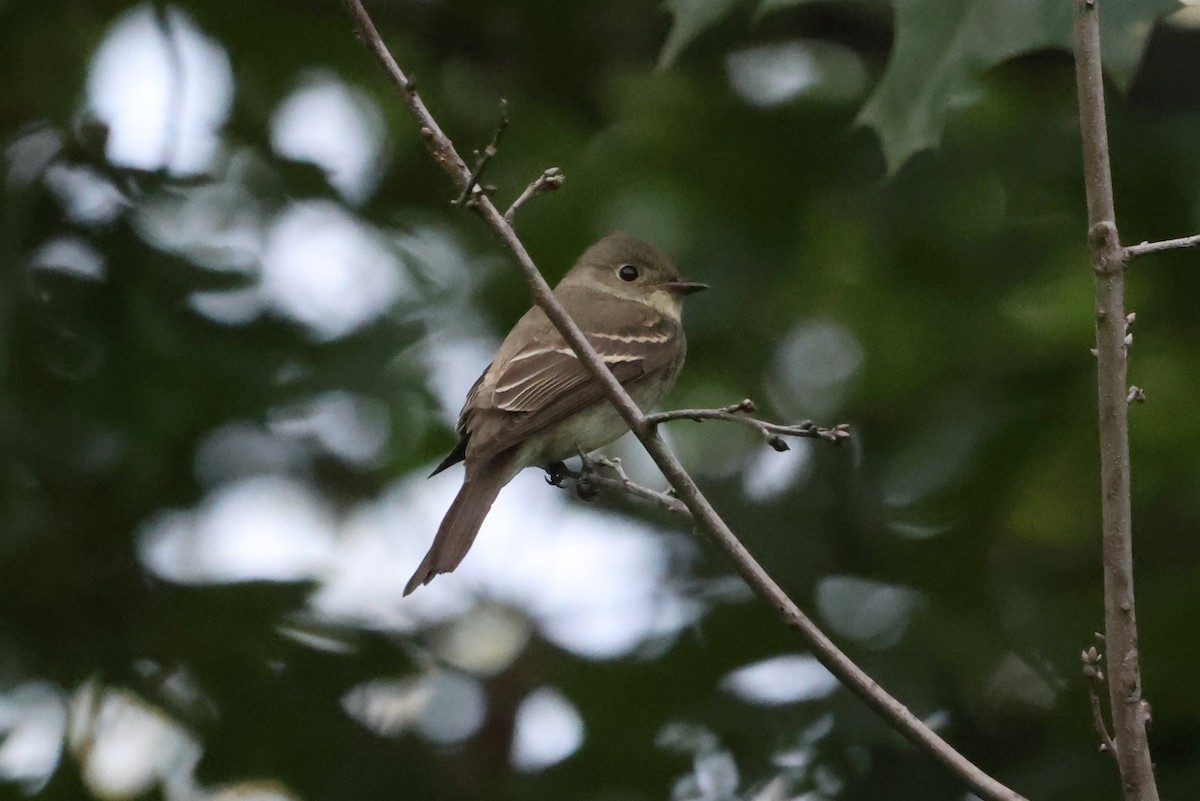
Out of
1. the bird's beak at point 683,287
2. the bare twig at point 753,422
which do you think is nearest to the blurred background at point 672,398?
the bird's beak at point 683,287

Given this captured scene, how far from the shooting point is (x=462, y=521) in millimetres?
4613

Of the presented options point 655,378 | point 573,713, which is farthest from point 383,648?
point 655,378

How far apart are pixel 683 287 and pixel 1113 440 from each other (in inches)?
142

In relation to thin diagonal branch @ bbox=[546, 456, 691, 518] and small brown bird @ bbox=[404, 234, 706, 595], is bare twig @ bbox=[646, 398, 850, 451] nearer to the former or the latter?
thin diagonal branch @ bbox=[546, 456, 691, 518]

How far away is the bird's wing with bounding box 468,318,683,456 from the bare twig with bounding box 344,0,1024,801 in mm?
1623

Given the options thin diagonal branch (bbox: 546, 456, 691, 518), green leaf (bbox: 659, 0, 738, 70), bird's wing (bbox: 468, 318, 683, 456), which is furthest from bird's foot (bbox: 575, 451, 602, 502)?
green leaf (bbox: 659, 0, 738, 70)

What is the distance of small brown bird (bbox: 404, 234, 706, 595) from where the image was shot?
4945 millimetres

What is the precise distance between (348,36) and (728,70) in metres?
1.69

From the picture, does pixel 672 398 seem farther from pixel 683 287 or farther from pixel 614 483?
pixel 614 483

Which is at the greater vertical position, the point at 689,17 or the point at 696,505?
the point at 689,17

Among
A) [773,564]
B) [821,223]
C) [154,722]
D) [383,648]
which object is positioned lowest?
[154,722]

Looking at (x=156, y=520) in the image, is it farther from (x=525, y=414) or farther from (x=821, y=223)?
(x=821, y=223)

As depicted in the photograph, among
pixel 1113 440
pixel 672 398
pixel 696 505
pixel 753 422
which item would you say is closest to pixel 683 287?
pixel 672 398

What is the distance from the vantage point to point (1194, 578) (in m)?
4.99
